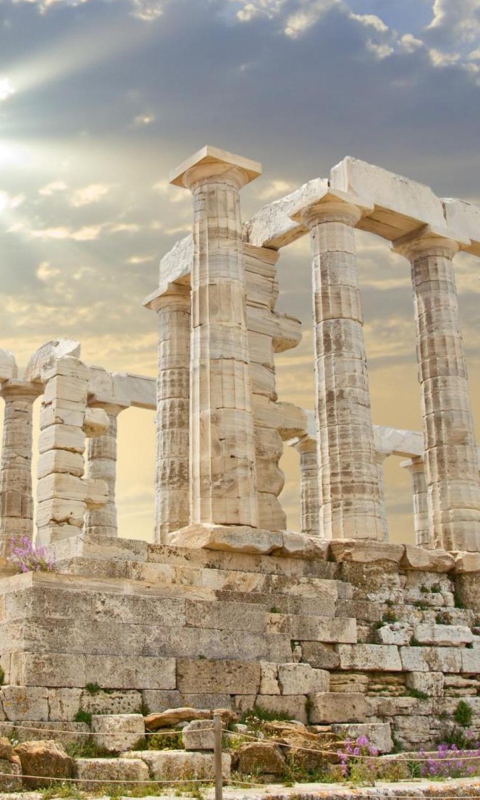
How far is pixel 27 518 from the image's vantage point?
96.9 ft

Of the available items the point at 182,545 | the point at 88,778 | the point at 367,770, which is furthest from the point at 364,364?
the point at 88,778

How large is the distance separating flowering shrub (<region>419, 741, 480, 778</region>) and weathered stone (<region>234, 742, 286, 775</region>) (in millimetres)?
2400

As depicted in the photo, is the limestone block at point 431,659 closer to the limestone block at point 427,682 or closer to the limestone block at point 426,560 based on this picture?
the limestone block at point 427,682

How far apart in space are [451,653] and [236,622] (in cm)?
488

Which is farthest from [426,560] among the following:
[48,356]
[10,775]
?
[48,356]

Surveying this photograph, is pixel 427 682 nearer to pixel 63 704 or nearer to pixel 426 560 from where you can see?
pixel 426 560

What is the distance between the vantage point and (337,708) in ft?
48.7

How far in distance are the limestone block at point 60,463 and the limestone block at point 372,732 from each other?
13371 mm

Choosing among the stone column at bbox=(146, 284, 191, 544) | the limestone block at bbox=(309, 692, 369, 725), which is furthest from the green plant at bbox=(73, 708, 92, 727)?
the stone column at bbox=(146, 284, 191, 544)

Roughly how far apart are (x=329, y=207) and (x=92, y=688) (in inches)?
491

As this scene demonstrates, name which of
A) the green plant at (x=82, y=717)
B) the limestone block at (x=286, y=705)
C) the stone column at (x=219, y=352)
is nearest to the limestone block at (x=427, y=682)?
Result: the limestone block at (x=286, y=705)

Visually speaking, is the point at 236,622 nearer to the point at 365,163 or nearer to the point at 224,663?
the point at 224,663

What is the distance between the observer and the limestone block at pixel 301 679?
14.7 meters

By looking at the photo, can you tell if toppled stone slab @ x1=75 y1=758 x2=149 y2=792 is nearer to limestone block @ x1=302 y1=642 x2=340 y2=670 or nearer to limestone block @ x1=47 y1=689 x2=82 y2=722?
limestone block @ x1=47 y1=689 x2=82 y2=722
